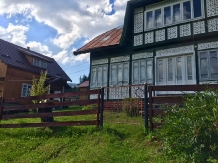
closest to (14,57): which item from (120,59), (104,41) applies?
(104,41)

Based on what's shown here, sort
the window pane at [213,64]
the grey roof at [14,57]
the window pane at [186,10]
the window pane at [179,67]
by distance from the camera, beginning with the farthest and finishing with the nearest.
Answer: the grey roof at [14,57] → the window pane at [179,67] → the window pane at [186,10] → the window pane at [213,64]

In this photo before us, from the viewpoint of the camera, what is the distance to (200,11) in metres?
11.9

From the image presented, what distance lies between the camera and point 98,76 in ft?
53.3

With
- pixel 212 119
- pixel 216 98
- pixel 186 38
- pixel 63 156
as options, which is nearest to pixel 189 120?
pixel 212 119

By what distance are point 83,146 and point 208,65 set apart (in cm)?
869

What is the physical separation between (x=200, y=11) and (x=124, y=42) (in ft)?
16.5

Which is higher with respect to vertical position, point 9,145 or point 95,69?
point 95,69

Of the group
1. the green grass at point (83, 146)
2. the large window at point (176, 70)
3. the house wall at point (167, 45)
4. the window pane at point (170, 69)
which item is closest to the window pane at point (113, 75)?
the house wall at point (167, 45)

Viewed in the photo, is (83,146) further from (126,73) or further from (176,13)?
(176,13)

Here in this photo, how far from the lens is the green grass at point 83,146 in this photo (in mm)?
5234

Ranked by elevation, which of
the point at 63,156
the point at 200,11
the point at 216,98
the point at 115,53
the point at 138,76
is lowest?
the point at 63,156

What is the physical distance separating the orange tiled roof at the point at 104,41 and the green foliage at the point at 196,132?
11.0m

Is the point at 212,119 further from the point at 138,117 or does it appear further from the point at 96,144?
the point at 138,117

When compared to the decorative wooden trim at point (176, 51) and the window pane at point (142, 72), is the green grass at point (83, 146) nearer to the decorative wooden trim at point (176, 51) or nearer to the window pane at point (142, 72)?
Answer: the window pane at point (142, 72)
